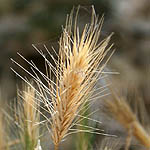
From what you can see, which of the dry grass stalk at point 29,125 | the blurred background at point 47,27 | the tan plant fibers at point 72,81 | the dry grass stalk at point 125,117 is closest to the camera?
the tan plant fibers at point 72,81

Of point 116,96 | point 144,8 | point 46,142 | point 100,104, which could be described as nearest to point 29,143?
point 46,142

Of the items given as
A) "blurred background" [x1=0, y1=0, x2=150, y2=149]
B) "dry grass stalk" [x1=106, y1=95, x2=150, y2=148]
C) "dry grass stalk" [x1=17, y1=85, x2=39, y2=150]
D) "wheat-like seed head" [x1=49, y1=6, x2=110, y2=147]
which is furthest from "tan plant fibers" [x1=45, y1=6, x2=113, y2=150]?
"blurred background" [x1=0, y1=0, x2=150, y2=149]

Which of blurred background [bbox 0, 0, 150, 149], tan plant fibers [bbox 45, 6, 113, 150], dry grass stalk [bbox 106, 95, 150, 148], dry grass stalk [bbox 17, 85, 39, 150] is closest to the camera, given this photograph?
tan plant fibers [bbox 45, 6, 113, 150]

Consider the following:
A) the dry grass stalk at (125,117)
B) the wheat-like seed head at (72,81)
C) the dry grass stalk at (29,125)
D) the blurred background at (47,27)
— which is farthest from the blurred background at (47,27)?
the wheat-like seed head at (72,81)

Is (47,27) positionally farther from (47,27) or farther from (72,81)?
(72,81)

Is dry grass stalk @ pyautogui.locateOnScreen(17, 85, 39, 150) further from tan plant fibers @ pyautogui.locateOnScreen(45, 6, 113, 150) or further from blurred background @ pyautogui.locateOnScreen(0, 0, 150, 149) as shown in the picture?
blurred background @ pyautogui.locateOnScreen(0, 0, 150, 149)

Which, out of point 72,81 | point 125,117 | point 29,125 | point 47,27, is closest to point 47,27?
point 47,27

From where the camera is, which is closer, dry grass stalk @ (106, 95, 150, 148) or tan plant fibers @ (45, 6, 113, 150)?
tan plant fibers @ (45, 6, 113, 150)

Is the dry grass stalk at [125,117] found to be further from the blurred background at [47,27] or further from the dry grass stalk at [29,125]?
the blurred background at [47,27]
